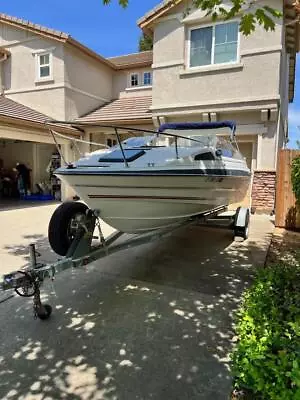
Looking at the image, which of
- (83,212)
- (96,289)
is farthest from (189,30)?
(96,289)

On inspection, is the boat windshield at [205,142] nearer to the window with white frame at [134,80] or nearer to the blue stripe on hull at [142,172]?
the blue stripe on hull at [142,172]

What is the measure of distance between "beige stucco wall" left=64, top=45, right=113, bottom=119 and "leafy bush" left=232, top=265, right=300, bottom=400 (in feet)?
43.0

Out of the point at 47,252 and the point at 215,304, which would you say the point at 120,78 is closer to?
the point at 47,252

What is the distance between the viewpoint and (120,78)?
1681 cm

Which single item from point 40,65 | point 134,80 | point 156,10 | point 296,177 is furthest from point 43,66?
point 296,177

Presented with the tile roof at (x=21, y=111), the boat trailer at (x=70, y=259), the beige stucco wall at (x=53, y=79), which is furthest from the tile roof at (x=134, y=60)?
the boat trailer at (x=70, y=259)

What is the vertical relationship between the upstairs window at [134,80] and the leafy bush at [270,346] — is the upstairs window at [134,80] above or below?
above

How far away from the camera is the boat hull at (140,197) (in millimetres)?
4035

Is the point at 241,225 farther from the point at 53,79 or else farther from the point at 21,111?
the point at 53,79

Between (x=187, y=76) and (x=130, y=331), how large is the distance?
32.0 ft

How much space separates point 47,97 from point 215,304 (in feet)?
42.9

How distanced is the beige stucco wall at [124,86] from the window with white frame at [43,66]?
3.89m

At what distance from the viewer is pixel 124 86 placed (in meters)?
16.7

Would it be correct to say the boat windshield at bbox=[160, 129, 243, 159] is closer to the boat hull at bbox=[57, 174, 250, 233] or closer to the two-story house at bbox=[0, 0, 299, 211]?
the boat hull at bbox=[57, 174, 250, 233]
